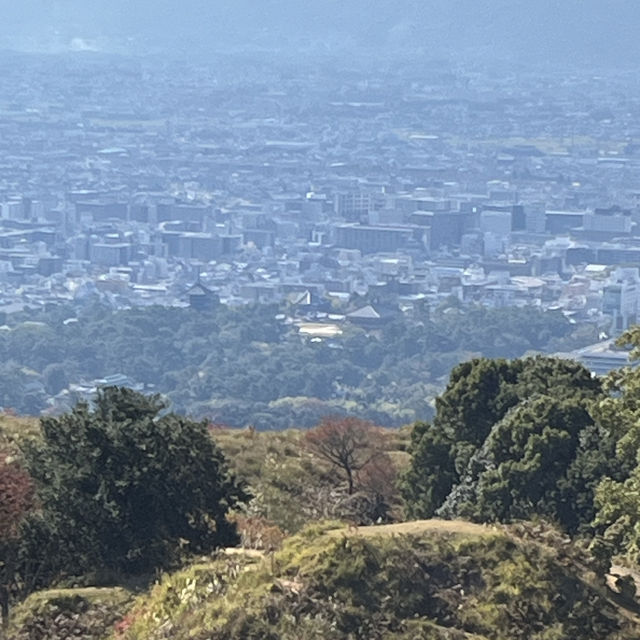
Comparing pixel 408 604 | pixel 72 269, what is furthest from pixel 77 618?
pixel 72 269

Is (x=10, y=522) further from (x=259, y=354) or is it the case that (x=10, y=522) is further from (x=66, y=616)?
(x=259, y=354)

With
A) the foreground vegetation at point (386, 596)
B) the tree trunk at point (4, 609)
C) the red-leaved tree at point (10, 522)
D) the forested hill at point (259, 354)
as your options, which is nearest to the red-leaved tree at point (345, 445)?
the red-leaved tree at point (10, 522)

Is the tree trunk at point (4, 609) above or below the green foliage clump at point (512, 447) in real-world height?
above

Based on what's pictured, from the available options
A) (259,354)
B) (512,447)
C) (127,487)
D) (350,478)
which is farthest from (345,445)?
(259,354)

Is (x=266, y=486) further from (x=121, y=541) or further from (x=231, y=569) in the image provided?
(x=231, y=569)

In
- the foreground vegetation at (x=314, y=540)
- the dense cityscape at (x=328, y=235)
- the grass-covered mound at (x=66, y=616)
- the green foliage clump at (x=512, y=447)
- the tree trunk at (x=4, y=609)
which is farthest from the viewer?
the dense cityscape at (x=328, y=235)

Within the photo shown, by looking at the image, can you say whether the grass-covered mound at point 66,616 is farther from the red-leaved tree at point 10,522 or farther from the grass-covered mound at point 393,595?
the red-leaved tree at point 10,522
